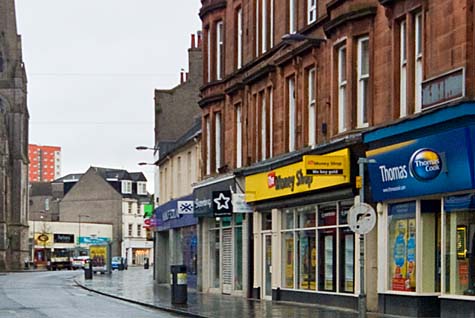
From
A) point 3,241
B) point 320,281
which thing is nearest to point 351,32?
point 320,281

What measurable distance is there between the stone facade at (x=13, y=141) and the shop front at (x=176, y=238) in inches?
2743

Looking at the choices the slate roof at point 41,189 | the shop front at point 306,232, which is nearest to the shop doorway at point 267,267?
the shop front at point 306,232

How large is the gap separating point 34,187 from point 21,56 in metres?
49.8

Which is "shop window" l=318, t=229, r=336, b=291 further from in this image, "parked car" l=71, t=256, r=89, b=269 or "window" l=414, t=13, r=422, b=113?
"parked car" l=71, t=256, r=89, b=269

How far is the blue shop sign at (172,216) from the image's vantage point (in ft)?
157

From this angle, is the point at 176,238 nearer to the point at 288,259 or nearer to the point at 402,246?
the point at 288,259

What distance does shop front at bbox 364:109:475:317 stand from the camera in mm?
22219

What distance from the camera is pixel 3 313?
28.7m

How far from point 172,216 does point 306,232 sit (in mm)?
20969

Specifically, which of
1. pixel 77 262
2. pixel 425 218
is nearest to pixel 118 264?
pixel 77 262

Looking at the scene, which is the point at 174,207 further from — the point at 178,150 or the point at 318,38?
the point at 318,38

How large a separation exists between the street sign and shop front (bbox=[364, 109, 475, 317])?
1.86 m

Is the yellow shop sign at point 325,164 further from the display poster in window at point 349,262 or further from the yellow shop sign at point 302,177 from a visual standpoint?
the display poster in window at point 349,262

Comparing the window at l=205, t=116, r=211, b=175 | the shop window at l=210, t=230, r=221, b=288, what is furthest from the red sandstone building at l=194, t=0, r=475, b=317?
the window at l=205, t=116, r=211, b=175
